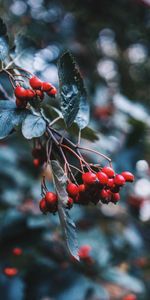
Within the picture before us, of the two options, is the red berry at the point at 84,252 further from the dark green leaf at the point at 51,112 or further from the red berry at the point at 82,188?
the red berry at the point at 82,188

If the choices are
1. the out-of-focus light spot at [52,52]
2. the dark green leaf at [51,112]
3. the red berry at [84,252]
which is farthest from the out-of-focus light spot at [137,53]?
the dark green leaf at [51,112]

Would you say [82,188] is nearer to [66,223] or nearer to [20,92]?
[66,223]

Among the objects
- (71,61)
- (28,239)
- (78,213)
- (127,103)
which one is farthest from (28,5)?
(71,61)

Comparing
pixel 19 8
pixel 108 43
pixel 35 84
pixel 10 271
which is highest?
pixel 108 43

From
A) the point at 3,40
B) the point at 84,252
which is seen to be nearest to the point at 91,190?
the point at 3,40

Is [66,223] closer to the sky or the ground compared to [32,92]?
closer to the ground

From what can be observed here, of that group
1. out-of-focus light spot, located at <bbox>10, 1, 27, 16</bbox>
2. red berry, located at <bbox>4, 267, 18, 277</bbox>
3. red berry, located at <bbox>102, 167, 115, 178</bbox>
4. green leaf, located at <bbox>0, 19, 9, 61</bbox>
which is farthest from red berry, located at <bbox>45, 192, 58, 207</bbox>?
out-of-focus light spot, located at <bbox>10, 1, 27, 16</bbox>
